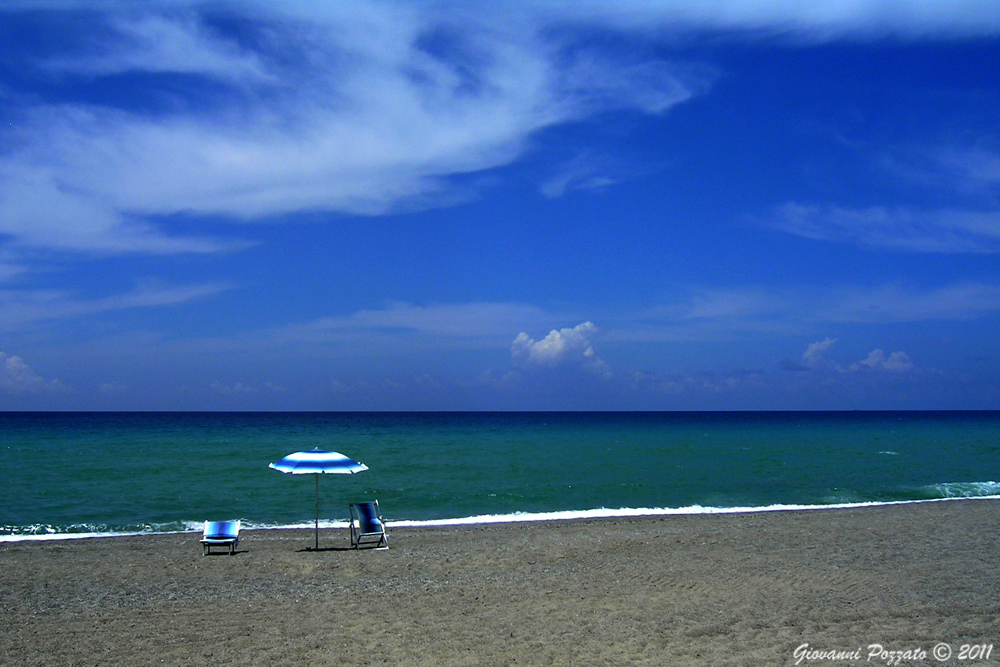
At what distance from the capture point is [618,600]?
9219mm

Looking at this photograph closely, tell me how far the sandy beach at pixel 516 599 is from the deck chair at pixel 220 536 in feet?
0.79

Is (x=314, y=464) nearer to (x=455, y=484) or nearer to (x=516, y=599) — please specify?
(x=516, y=599)

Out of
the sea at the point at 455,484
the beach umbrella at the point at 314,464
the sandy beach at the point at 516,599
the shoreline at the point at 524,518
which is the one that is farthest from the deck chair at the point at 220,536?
the sea at the point at 455,484

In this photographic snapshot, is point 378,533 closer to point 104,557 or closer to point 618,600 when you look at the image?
point 104,557

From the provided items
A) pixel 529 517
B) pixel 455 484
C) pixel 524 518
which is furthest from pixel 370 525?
pixel 455 484

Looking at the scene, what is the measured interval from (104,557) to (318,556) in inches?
142

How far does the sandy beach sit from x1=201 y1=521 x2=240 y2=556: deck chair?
0.24m

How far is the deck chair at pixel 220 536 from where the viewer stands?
1291 cm

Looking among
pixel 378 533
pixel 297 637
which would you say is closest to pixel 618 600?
pixel 297 637

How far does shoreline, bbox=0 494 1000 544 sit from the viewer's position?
15867 mm

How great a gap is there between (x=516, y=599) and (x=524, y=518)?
30.1 feet

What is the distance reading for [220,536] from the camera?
13.0 meters

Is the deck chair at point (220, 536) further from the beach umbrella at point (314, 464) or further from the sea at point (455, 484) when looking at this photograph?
the sea at point (455, 484)

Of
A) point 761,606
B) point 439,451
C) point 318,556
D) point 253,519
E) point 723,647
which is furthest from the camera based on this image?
point 439,451
